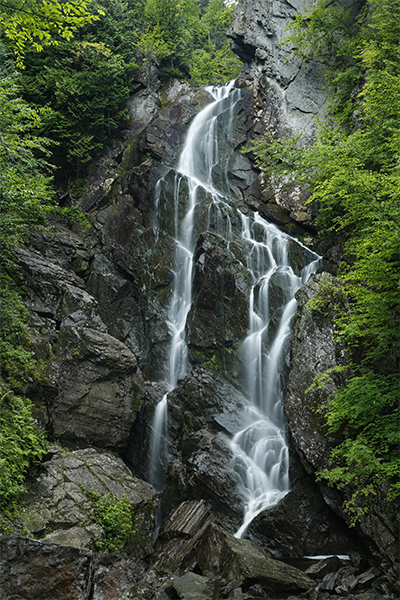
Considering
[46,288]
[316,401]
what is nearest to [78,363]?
[46,288]

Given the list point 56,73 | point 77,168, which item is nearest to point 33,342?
point 77,168

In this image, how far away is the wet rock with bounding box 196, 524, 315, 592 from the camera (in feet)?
25.4

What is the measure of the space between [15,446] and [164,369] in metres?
8.88

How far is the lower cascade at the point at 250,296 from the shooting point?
12.1 meters

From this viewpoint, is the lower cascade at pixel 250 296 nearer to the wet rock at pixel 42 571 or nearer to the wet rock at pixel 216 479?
the wet rock at pixel 216 479

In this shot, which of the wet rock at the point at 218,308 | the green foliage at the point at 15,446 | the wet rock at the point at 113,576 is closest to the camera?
the wet rock at the point at 113,576

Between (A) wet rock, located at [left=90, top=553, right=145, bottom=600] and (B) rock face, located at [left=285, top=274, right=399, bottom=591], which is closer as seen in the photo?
(A) wet rock, located at [left=90, top=553, right=145, bottom=600]

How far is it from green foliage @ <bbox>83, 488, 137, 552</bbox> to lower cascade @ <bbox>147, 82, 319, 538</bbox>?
11.2 feet

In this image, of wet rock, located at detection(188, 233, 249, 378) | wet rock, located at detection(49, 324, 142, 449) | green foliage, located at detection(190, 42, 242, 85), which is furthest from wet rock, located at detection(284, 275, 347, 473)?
green foliage, located at detection(190, 42, 242, 85)

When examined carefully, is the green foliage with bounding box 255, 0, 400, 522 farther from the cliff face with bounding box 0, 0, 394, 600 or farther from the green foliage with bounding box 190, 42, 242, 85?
the green foliage with bounding box 190, 42, 242, 85

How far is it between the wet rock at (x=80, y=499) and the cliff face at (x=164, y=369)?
0.12 feet

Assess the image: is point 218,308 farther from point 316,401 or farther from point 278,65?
point 278,65

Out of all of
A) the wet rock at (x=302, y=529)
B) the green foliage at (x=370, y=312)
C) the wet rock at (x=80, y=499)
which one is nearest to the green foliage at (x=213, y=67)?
the green foliage at (x=370, y=312)

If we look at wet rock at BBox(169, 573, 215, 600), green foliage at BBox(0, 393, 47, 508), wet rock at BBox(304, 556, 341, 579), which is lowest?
wet rock at BBox(169, 573, 215, 600)
